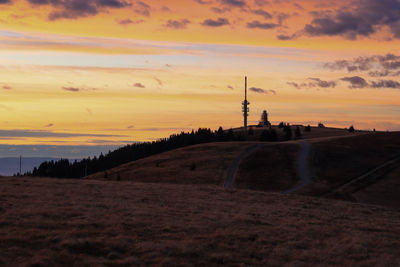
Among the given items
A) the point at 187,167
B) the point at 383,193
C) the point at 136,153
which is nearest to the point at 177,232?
the point at 383,193

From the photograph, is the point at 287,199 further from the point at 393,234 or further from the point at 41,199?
the point at 41,199

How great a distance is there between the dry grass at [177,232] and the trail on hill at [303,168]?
106ft

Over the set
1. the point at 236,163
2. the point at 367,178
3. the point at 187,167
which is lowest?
the point at 367,178

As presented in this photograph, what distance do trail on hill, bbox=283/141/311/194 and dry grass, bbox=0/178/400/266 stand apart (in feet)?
106

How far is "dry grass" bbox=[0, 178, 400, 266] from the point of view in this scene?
22.6 m

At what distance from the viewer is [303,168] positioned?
89812 millimetres

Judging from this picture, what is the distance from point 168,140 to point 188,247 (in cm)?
15135

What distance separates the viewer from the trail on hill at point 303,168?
2987 inches

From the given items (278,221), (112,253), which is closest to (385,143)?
(278,221)

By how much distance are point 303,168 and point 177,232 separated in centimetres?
6572

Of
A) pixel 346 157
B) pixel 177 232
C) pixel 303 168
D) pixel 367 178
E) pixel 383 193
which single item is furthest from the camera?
pixel 346 157

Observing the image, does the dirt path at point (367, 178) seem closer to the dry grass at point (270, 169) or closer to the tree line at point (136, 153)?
the dry grass at point (270, 169)

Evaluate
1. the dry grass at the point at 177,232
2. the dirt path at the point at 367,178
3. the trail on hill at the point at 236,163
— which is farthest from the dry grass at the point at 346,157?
the dry grass at the point at 177,232

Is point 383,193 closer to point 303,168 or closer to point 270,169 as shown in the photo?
point 303,168
